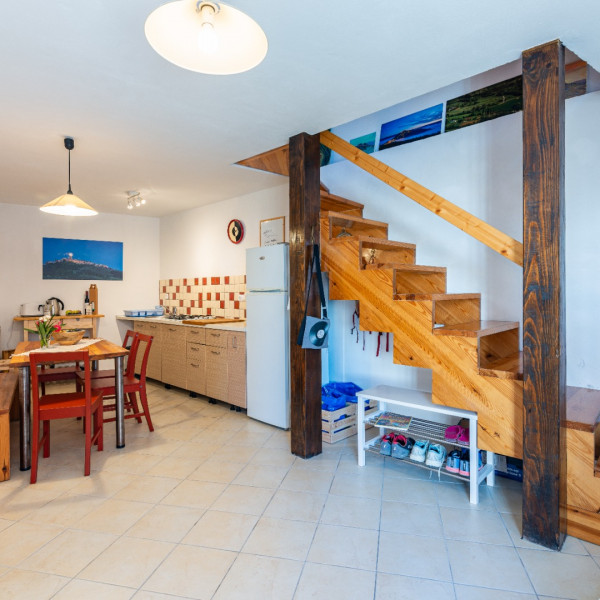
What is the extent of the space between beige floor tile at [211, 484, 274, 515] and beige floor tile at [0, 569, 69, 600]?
803mm

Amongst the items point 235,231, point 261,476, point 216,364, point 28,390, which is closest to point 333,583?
point 261,476

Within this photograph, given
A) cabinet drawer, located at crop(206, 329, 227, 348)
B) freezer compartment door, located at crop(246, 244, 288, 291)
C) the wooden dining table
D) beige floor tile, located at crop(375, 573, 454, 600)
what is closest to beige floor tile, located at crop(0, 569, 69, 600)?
the wooden dining table

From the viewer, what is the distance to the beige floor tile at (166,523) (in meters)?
2.04

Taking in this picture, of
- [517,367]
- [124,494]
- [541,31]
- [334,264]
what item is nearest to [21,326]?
[124,494]

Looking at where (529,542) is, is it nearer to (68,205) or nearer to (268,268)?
(268,268)

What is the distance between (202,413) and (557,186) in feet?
11.6

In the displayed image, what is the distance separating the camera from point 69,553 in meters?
1.91

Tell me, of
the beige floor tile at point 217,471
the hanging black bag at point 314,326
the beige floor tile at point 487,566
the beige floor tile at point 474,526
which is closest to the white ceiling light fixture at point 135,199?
the hanging black bag at point 314,326

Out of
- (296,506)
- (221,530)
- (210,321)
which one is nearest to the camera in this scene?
(221,530)

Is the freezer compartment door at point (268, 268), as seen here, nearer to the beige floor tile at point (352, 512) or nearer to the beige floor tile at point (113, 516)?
the beige floor tile at point (352, 512)

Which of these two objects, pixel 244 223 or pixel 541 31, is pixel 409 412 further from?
pixel 244 223

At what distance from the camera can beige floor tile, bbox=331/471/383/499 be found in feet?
8.07

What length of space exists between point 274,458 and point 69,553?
140 cm

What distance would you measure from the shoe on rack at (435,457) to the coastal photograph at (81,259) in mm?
5084
